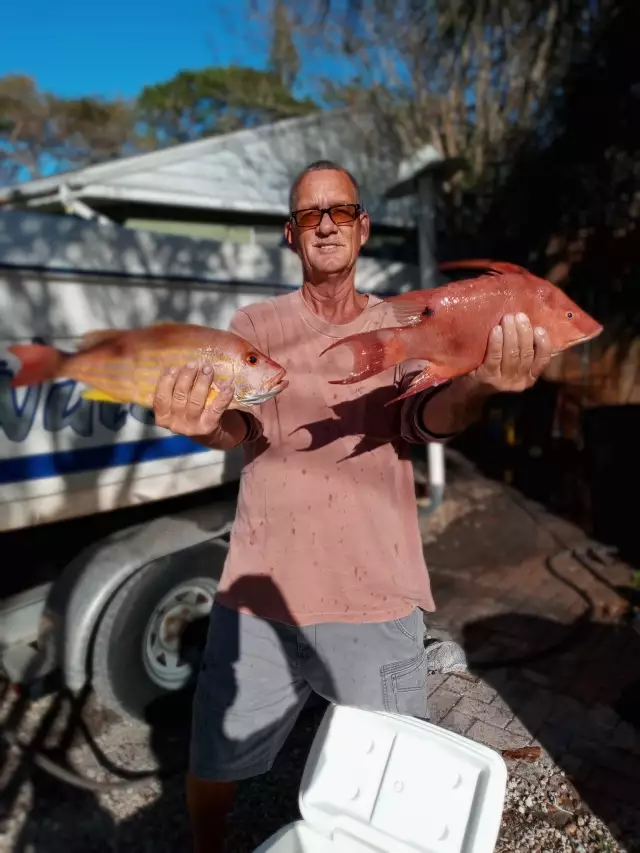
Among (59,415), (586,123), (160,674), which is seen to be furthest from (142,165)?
(160,674)

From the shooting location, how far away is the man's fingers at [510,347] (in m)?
1.76

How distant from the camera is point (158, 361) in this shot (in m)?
2.04

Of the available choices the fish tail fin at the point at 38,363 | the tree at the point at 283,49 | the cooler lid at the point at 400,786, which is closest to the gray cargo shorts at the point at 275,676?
the cooler lid at the point at 400,786

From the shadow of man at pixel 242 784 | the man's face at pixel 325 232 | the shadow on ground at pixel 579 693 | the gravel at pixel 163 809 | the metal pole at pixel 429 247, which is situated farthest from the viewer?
the metal pole at pixel 429 247

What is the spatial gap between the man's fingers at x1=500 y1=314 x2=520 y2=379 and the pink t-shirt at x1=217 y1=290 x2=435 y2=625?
339 millimetres

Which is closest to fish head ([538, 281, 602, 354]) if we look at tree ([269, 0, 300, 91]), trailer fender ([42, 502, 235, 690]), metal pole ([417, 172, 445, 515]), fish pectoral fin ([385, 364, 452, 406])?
fish pectoral fin ([385, 364, 452, 406])

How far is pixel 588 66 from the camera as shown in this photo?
8.56 meters

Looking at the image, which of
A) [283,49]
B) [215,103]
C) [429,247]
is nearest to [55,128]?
[215,103]

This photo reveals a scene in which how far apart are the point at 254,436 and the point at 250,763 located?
1.12 m

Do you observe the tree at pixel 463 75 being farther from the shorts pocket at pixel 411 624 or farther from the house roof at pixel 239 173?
the shorts pocket at pixel 411 624

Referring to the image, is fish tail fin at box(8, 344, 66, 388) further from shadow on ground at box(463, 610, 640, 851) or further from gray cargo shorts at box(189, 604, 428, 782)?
shadow on ground at box(463, 610, 640, 851)

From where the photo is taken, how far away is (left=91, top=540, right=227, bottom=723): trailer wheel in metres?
3.29

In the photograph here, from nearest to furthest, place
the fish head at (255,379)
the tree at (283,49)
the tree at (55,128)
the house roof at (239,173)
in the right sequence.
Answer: the fish head at (255,379), the house roof at (239,173), the tree at (283,49), the tree at (55,128)

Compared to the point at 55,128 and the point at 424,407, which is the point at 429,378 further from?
the point at 55,128
